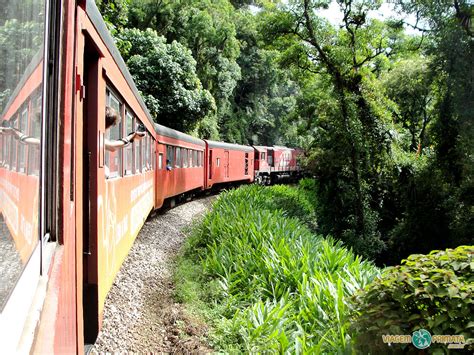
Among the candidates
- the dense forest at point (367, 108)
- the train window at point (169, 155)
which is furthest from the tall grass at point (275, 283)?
the dense forest at point (367, 108)

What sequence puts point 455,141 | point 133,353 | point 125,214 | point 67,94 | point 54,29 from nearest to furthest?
1. point 54,29
2. point 67,94
3. point 133,353
4. point 125,214
5. point 455,141

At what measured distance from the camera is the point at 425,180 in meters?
19.1

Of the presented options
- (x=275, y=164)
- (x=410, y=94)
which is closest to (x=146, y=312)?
(x=410, y=94)

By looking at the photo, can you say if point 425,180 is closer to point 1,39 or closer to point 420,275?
point 420,275

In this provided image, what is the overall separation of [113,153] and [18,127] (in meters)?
3.17

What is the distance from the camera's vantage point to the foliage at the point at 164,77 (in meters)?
21.5

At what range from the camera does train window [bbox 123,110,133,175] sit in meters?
5.09

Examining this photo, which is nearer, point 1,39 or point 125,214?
point 1,39

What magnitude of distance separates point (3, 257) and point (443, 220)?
2028cm

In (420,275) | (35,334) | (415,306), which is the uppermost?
(35,334)

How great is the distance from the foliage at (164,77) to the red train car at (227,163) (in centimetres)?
294

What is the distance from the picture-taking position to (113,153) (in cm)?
429

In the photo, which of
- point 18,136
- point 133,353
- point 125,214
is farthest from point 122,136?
point 18,136

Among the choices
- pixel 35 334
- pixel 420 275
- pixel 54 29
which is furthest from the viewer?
pixel 420 275
